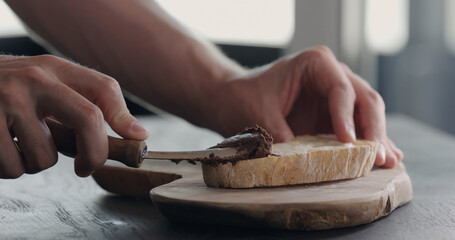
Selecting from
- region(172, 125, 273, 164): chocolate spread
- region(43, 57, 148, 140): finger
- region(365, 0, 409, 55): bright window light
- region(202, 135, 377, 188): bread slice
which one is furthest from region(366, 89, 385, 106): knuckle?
region(365, 0, 409, 55): bright window light

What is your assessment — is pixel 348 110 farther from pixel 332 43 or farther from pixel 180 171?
pixel 332 43

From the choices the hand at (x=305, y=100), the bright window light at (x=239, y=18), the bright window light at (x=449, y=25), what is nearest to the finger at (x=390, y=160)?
the hand at (x=305, y=100)

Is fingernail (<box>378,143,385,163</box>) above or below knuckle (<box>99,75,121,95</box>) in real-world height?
below

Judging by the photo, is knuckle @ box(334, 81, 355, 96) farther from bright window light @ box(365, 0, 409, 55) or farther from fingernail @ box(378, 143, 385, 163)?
bright window light @ box(365, 0, 409, 55)

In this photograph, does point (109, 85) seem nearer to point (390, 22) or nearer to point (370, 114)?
point (370, 114)

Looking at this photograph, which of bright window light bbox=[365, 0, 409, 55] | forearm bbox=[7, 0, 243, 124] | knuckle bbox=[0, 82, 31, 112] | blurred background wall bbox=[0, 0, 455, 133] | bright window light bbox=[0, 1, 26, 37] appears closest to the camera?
knuckle bbox=[0, 82, 31, 112]

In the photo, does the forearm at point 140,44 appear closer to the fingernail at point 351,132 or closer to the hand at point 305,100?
the hand at point 305,100
